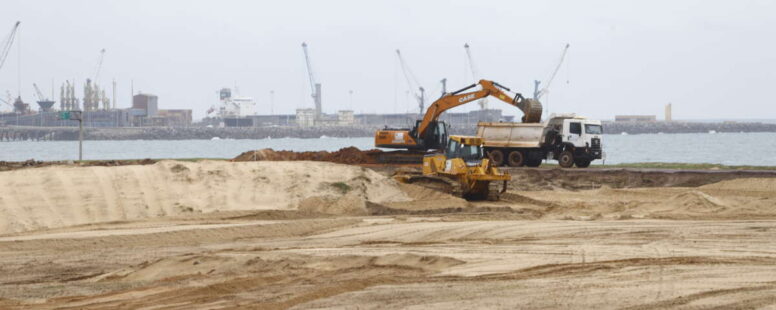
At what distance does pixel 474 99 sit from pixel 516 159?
413 cm

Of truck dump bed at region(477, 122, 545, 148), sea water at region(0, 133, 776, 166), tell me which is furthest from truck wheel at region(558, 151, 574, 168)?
sea water at region(0, 133, 776, 166)

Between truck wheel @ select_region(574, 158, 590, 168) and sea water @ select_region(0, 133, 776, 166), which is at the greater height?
truck wheel @ select_region(574, 158, 590, 168)

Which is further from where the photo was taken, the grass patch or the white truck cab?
the white truck cab

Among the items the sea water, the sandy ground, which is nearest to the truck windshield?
the sandy ground

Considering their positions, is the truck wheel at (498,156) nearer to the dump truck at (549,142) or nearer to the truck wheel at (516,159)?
the dump truck at (549,142)

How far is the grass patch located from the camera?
102 feet

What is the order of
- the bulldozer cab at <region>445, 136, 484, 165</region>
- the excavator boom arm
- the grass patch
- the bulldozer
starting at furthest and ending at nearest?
the excavator boom arm < the bulldozer cab at <region>445, 136, 484, 165</region> < the grass patch < the bulldozer

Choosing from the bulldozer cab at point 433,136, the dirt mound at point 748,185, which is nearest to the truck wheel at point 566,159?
the bulldozer cab at point 433,136

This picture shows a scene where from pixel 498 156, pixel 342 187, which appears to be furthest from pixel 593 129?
pixel 342 187

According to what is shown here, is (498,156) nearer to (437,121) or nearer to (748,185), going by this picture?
(437,121)

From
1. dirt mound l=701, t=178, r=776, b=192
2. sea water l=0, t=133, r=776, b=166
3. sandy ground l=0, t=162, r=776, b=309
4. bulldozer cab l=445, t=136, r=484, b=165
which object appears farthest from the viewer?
sea water l=0, t=133, r=776, b=166

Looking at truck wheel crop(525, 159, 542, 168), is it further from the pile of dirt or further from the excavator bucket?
the pile of dirt

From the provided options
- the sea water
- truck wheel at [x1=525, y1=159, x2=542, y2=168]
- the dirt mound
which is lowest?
the sea water

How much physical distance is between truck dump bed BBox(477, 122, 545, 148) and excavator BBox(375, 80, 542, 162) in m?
0.63
